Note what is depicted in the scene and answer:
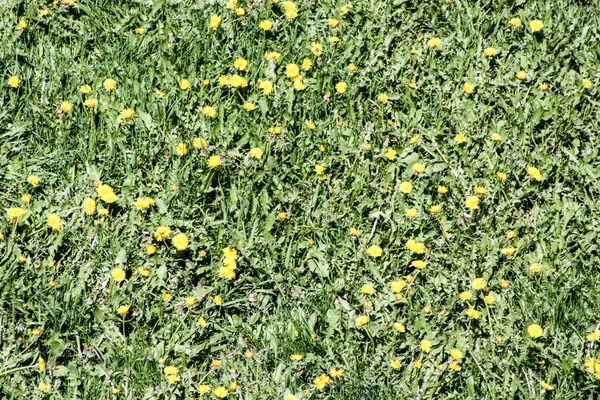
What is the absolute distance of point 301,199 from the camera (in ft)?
11.5

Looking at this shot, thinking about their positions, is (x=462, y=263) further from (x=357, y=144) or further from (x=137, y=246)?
(x=137, y=246)

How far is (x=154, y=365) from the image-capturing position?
2936 mm

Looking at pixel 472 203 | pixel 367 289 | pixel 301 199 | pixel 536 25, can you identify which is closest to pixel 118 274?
pixel 301 199

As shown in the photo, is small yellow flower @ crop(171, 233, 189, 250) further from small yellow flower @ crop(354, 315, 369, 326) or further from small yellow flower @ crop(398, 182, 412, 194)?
small yellow flower @ crop(398, 182, 412, 194)

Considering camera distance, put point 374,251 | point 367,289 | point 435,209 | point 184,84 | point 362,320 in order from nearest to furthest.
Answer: point 362,320, point 367,289, point 374,251, point 435,209, point 184,84

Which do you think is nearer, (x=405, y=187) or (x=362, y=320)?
(x=362, y=320)

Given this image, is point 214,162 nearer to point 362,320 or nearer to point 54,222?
point 54,222

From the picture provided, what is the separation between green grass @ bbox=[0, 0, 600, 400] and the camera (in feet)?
9.83

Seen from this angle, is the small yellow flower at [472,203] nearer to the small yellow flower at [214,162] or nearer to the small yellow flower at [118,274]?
the small yellow flower at [214,162]

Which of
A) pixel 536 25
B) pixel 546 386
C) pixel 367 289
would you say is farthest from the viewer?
pixel 536 25

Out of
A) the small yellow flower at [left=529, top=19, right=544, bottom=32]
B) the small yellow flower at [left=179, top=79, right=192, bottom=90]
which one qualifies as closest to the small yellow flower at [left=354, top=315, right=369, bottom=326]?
the small yellow flower at [left=179, top=79, right=192, bottom=90]

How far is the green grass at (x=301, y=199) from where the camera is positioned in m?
3.00

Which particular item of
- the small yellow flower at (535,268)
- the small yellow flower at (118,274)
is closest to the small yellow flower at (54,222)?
the small yellow flower at (118,274)

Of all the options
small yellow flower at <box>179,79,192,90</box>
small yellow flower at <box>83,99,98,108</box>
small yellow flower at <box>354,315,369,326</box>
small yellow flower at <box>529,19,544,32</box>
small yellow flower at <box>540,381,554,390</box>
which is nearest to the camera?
small yellow flower at <box>540,381,554,390</box>
